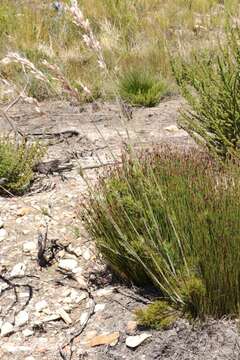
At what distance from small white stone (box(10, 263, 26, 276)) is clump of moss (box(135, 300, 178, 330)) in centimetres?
78

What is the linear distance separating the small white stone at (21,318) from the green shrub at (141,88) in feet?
11.4

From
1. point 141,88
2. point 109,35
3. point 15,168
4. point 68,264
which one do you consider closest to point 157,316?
point 68,264

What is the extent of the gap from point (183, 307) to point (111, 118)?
325 centimetres

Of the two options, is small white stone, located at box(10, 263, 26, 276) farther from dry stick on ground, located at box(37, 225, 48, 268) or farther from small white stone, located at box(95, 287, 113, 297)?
small white stone, located at box(95, 287, 113, 297)

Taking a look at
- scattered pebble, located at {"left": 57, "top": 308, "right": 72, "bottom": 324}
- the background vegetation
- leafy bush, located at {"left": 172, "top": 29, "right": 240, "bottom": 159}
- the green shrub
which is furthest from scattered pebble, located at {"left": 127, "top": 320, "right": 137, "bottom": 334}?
the background vegetation

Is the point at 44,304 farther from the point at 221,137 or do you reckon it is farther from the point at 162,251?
the point at 221,137

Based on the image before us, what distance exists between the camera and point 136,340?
2.33 m

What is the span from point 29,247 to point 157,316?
0.98 m

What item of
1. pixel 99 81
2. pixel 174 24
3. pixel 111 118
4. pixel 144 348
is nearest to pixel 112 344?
pixel 144 348

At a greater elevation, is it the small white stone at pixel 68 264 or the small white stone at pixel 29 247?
the small white stone at pixel 29 247

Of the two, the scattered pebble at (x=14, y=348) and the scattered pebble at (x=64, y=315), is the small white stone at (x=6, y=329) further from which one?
the scattered pebble at (x=64, y=315)

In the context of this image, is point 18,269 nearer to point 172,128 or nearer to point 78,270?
point 78,270

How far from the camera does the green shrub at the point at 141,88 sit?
19.1 feet

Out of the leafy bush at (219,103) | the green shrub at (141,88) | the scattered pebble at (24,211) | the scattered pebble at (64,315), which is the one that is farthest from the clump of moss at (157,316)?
the green shrub at (141,88)
